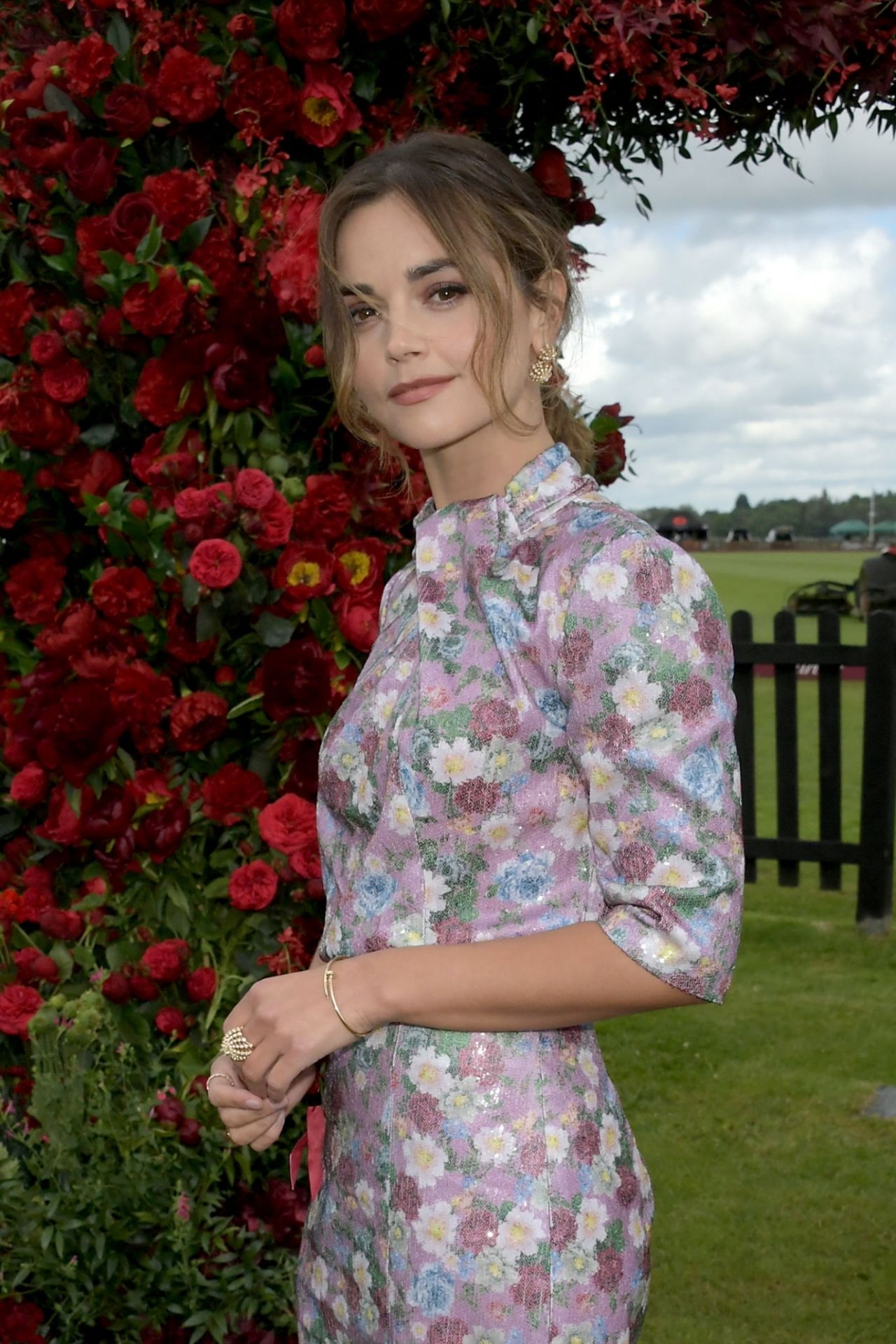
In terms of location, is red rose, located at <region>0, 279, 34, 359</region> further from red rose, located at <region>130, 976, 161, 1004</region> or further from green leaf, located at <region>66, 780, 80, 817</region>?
Result: red rose, located at <region>130, 976, 161, 1004</region>

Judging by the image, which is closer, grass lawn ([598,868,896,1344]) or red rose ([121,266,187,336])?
red rose ([121,266,187,336])

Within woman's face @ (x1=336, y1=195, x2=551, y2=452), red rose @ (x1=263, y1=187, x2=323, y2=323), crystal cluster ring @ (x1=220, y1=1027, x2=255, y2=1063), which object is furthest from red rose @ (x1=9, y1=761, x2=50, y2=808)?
woman's face @ (x1=336, y1=195, x2=551, y2=452)

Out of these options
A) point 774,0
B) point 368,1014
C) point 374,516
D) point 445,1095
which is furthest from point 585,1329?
point 774,0

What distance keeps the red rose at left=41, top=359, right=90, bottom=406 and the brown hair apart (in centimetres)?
115

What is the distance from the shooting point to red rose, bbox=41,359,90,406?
292 cm

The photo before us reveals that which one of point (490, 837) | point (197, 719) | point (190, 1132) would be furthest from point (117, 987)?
point (490, 837)

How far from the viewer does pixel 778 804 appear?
8188 mm

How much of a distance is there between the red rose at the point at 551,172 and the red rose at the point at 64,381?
106 cm

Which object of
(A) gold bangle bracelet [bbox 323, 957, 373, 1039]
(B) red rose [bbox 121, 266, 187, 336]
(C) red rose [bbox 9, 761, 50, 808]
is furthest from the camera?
(C) red rose [bbox 9, 761, 50, 808]

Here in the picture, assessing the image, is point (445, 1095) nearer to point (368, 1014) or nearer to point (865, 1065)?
point (368, 1014)

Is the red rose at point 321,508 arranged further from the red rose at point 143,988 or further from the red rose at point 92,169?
the red rose at point 143,988

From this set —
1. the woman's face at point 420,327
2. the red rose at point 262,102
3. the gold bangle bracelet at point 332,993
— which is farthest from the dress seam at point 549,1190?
the red rose at point 262,102

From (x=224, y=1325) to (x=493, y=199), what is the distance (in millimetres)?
2277

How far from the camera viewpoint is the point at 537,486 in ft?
5.75
